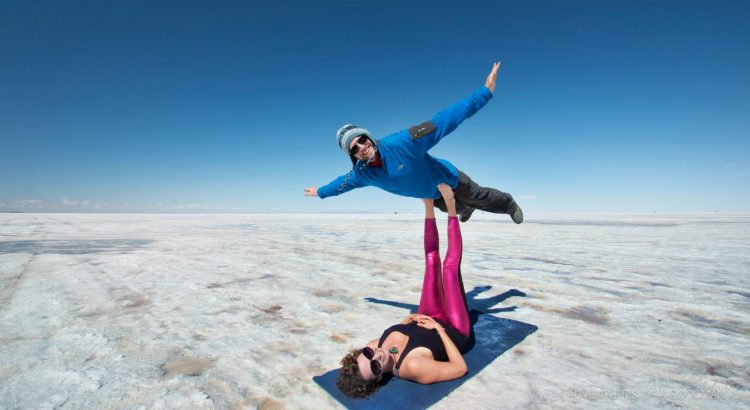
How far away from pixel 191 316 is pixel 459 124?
11.3 ft

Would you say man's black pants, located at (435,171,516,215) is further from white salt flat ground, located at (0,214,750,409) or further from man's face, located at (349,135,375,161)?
man's face, located at (349,135,375,161)

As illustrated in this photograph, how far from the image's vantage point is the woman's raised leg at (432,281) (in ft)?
9.75

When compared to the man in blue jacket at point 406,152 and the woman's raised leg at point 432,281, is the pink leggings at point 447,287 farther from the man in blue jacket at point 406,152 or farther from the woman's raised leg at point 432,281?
the man in blue jacket at point 406,152

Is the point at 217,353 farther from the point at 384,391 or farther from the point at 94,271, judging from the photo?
the point at 94,271

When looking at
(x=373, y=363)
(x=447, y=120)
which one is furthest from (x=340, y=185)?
(x=373, y=363)

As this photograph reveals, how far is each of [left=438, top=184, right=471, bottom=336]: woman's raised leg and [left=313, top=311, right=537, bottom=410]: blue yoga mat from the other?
22 cm

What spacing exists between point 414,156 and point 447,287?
4.17ft

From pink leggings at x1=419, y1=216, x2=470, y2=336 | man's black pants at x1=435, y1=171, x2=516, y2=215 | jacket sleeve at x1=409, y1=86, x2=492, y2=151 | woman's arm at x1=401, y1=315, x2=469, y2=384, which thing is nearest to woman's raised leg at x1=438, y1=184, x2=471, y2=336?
pink leggings at x1=419, y1=216, x2=470, y2=336

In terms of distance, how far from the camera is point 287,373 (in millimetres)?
2207

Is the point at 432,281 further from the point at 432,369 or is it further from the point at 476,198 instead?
the point at 476,198

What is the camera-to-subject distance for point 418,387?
2.08 m

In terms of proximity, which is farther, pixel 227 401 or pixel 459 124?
pixel 459 124

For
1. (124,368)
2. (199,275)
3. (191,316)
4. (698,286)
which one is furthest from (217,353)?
(698,286)

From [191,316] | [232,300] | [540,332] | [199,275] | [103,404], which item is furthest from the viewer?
[199,275]
